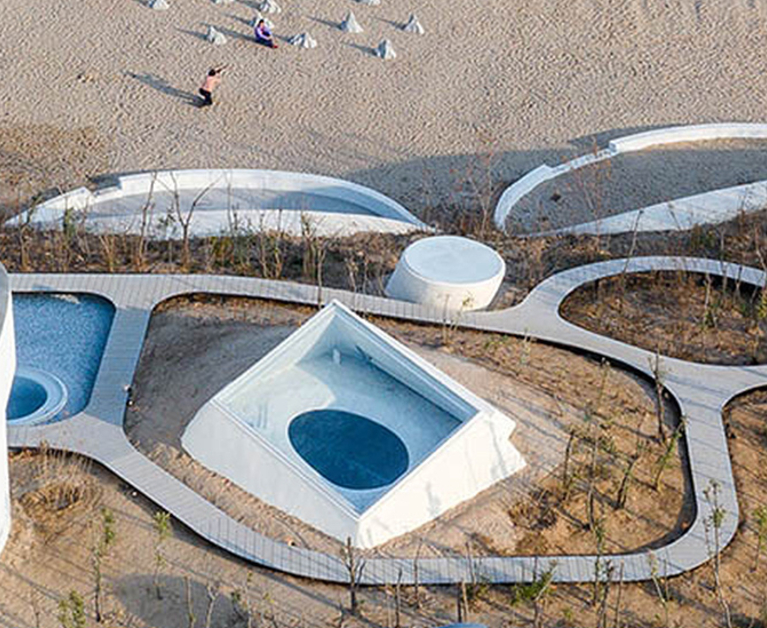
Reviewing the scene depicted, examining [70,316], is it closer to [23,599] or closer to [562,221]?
[23,599]

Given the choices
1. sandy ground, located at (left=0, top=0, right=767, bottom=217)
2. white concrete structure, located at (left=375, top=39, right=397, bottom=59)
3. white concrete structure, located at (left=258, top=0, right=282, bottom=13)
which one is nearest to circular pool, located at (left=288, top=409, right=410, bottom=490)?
sandy ground, located at (left=0, top=0, right=767, bottom=217)

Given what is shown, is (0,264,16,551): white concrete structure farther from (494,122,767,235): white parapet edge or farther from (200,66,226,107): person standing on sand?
(200,66,226,107): person standing on sand

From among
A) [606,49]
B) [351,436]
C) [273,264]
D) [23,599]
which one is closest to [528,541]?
[351,436]

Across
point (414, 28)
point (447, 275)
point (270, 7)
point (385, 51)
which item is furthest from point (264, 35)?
point (447, 275)

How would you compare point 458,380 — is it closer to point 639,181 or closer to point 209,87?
point 639,181

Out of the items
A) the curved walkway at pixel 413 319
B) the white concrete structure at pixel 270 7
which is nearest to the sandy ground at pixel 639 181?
the curved walkway at pixel 413 319

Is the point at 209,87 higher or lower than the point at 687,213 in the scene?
lower
